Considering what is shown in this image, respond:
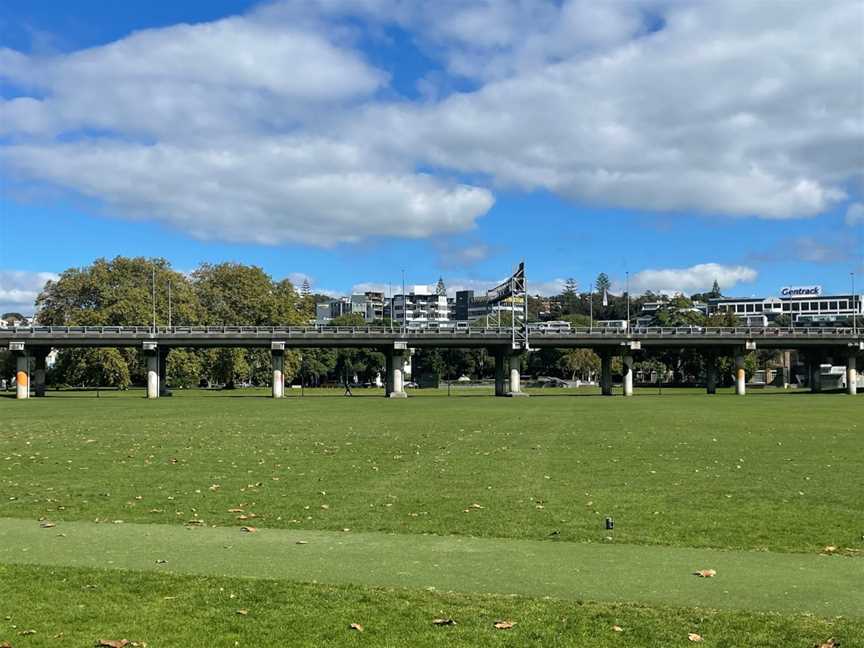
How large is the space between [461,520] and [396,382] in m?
84.9

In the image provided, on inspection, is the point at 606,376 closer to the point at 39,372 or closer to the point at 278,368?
the point at 278,368

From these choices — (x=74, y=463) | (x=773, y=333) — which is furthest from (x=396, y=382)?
(x=74, y=463)

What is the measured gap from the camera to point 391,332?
98.8 m

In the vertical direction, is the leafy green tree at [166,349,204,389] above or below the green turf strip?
above

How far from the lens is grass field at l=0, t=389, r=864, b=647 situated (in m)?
7.91

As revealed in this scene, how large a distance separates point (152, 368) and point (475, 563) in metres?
90.6

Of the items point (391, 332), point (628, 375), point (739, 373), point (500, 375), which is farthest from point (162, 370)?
point (739, 373)

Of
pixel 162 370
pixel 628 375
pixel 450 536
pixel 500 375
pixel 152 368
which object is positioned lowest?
pixel 450 536

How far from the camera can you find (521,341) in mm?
97062

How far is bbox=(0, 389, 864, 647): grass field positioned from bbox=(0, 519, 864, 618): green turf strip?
1.9 inches

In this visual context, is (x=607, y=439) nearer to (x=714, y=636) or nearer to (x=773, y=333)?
(x=714, y=636)

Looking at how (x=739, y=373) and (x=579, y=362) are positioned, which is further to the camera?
(x=579, y=362)

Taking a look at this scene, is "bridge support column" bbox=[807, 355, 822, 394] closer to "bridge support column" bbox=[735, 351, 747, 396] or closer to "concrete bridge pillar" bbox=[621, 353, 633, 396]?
"bridge support column" bbox=[735, 351, 747, 396]

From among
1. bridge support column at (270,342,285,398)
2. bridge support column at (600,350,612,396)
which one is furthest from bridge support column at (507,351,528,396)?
bridge support column at (270,342,285,398)
